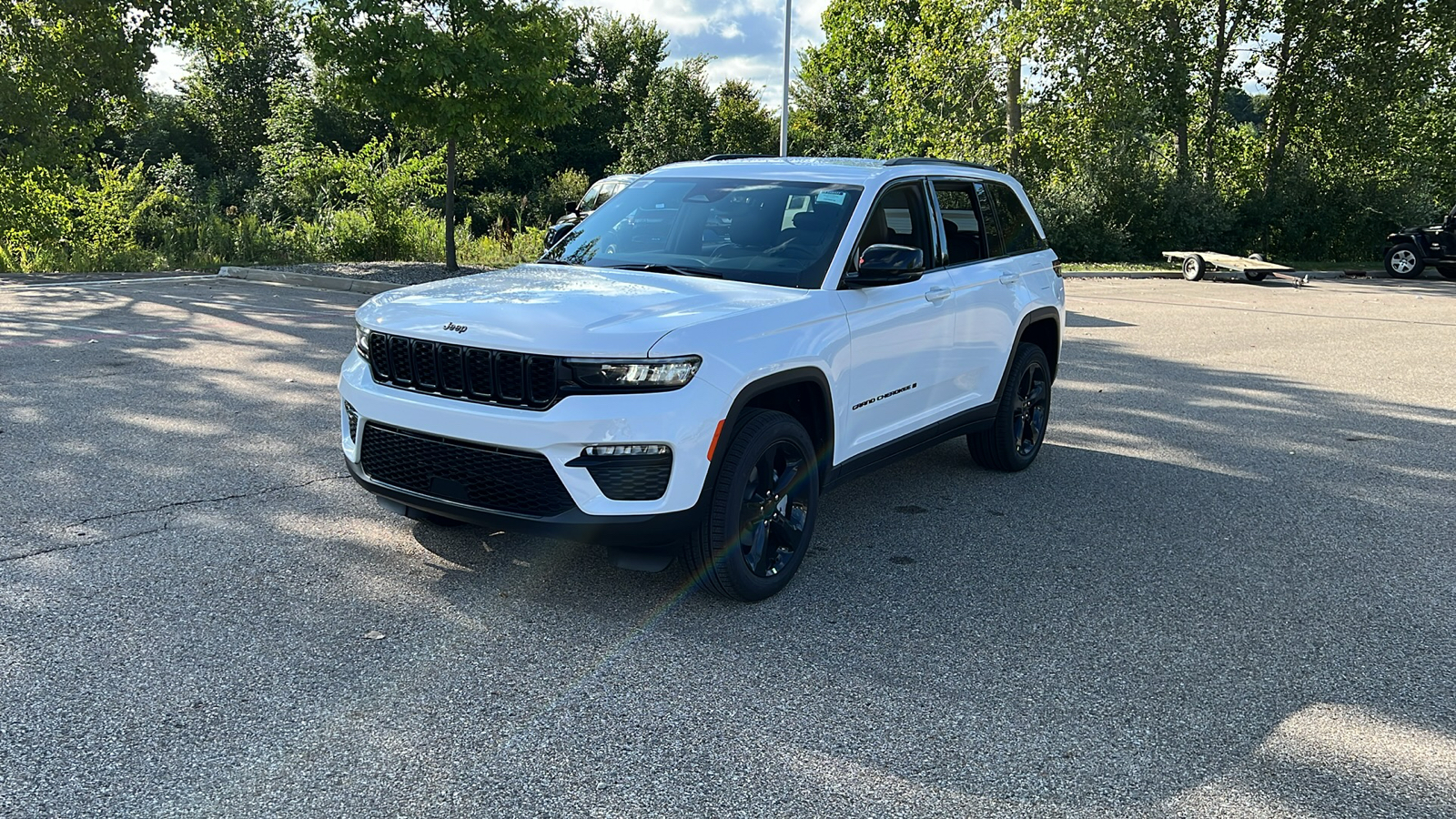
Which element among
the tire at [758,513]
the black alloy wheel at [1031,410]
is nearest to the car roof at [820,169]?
the black alloy wheel at [1031,410]

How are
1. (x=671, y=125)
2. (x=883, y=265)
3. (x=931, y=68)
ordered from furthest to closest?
(x=671, y=125) < (x=931, y=68) < (x=883, y=265)

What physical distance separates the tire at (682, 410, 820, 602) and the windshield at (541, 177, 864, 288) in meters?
0.78

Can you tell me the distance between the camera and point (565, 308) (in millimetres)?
4164

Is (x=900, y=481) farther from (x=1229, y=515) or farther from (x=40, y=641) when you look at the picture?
(x=40, y=641)

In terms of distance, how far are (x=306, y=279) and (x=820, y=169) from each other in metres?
13.3

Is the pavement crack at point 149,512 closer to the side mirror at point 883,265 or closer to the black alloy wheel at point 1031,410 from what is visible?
the side mirror at point 883,265

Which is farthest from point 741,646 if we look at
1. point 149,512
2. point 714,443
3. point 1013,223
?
point 1013,223

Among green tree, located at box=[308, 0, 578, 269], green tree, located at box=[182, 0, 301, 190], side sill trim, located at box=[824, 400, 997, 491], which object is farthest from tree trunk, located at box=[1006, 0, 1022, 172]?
green tree, located at box=[182, 0, 301, 190]

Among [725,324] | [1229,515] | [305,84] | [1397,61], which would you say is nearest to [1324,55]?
[1397,61]

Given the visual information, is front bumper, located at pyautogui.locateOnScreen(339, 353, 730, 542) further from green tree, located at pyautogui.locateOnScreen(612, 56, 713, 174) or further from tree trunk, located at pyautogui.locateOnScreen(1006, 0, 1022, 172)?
green tree, located at pyautogui.locateOnScreen(612, 56, 713, 174)

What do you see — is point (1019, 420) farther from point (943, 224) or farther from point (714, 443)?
point (714, 443)

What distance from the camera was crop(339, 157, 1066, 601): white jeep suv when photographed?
3914 millimetres

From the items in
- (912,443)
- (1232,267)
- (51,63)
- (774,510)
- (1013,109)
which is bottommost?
(774,510)

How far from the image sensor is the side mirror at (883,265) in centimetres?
475
